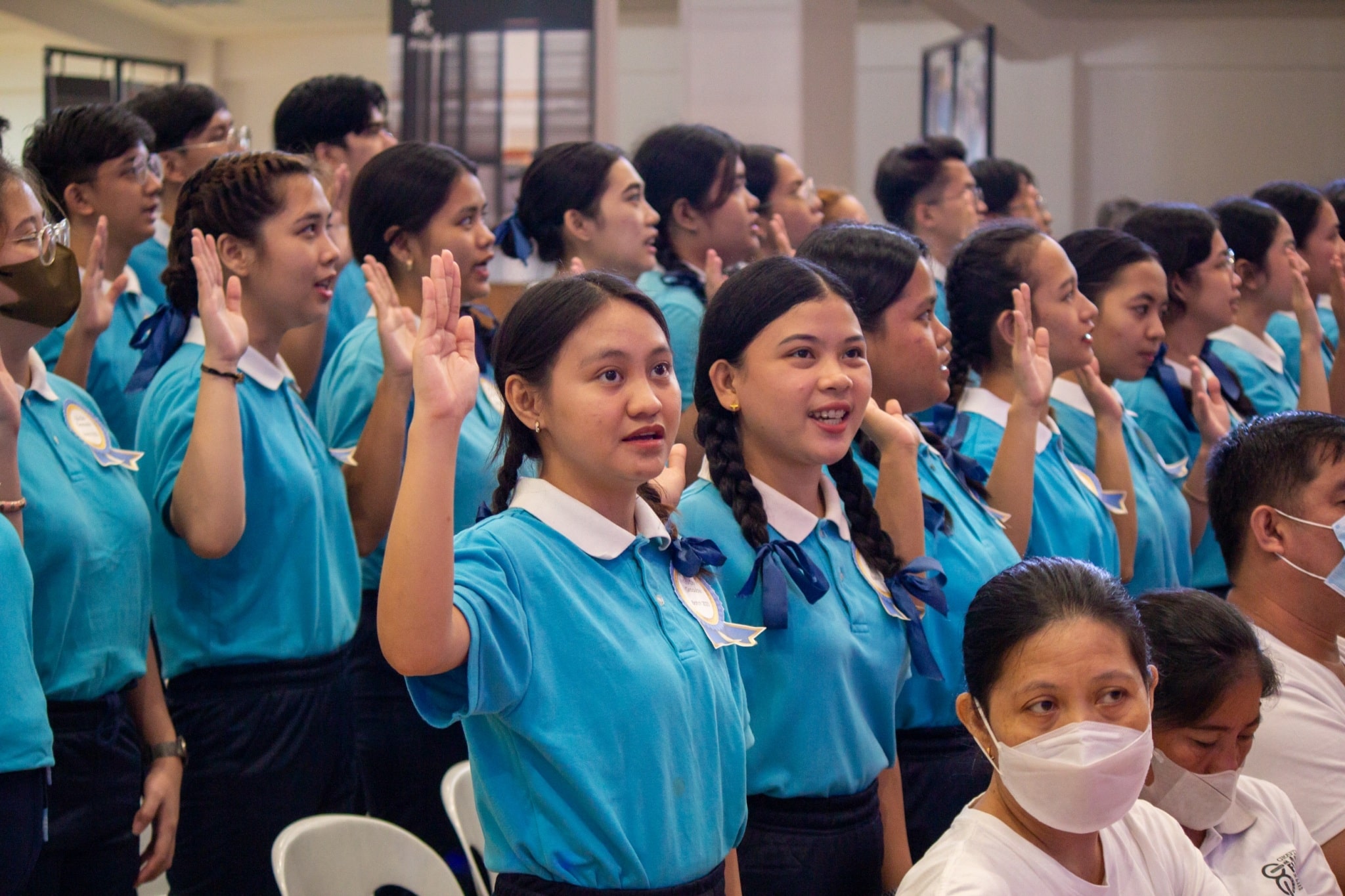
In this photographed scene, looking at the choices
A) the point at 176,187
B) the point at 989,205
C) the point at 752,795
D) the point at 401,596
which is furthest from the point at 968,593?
the point at 989,205

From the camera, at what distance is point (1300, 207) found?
4.66 metres

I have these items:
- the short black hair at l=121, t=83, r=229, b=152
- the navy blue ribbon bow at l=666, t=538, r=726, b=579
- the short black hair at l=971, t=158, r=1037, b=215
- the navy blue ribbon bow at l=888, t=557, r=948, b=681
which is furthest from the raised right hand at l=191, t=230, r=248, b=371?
the short black hair at l=971, t=158, r=1037, b=215

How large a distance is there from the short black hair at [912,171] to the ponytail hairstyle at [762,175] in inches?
31.1

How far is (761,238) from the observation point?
168 inches

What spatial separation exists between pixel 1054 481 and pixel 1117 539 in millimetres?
209

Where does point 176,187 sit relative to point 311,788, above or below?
above

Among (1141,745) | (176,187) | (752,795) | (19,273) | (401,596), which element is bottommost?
(752,795)

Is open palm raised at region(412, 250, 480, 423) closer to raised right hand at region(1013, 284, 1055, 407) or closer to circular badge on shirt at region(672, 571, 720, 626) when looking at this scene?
circular badge on shirt at region(672, 571, 720, 626)

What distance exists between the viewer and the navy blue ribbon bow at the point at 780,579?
1972mm

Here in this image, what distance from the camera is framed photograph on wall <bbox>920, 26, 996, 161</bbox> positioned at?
912 centimetres

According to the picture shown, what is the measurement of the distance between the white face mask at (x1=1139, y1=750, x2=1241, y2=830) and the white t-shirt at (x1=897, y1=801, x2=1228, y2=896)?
0.13 meters

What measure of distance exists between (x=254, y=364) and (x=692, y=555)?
1.10 m

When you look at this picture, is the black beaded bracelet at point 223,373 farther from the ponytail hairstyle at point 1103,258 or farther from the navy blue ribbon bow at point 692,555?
the ponytail hairstyle at point 1103,258

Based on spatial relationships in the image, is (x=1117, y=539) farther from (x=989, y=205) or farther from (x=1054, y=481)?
(x=989, y=205)
